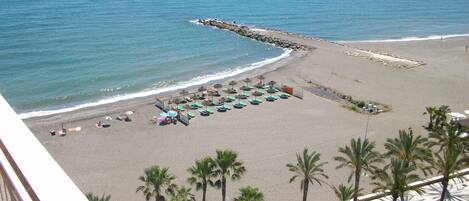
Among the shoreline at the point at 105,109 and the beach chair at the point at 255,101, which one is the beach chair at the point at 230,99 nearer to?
the beach chair at the point at 255,101

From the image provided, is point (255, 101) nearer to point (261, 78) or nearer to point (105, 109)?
point (261, 78)

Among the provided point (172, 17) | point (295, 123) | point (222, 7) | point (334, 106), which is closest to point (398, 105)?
point (334, 106)

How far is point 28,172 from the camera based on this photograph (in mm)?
1803

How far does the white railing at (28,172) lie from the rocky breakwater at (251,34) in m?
61.5

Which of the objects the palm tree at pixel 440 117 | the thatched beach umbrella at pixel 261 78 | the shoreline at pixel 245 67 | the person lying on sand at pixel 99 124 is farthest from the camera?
the thatched beach umbrella at pixel 261 78

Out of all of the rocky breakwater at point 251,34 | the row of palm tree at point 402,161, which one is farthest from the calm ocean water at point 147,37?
the row of palm tree at point 402,161

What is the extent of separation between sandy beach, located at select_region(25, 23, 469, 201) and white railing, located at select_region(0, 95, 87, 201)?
23.2 meters

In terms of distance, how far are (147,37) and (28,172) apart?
2599 inches

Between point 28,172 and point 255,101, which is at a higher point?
point 28,172

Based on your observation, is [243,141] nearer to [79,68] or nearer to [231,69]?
[231,69]

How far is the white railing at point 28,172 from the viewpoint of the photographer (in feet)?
5.47

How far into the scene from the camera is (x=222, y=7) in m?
100

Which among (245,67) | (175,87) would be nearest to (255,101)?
(175,87)

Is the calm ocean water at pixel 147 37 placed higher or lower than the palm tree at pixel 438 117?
lower
